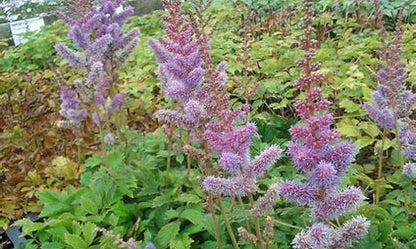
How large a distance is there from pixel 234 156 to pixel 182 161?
118cm

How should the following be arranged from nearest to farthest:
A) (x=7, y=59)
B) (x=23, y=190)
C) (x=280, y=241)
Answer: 1. (x=280, y=241)
2. (x=23, y=190)
3. (x=7, y=59)

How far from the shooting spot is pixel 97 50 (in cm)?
258

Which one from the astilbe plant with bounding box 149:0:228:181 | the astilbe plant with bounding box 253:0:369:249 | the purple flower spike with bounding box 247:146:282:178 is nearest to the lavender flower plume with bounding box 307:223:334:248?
the astilbe plant with bounding box 253:0:369:249

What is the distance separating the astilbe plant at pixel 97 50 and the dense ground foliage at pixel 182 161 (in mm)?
170

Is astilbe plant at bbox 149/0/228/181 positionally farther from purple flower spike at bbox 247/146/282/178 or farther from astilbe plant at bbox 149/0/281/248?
purple flower spike at bbox 247/146/282/178

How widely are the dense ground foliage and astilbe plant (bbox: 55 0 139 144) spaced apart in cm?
17

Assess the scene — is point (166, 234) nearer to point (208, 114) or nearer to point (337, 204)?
point (208, 114)

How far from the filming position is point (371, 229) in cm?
205

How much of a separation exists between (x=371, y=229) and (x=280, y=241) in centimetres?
36

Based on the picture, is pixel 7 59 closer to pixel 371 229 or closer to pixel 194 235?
pixel 194 235

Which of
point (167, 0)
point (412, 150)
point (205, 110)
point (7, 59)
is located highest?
point (167, 0)

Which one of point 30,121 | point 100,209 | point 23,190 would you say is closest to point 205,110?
point 100,209

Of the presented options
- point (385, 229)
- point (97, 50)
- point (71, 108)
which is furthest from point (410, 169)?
point (71, 108)

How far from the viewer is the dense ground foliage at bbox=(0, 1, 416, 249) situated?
229 cm
